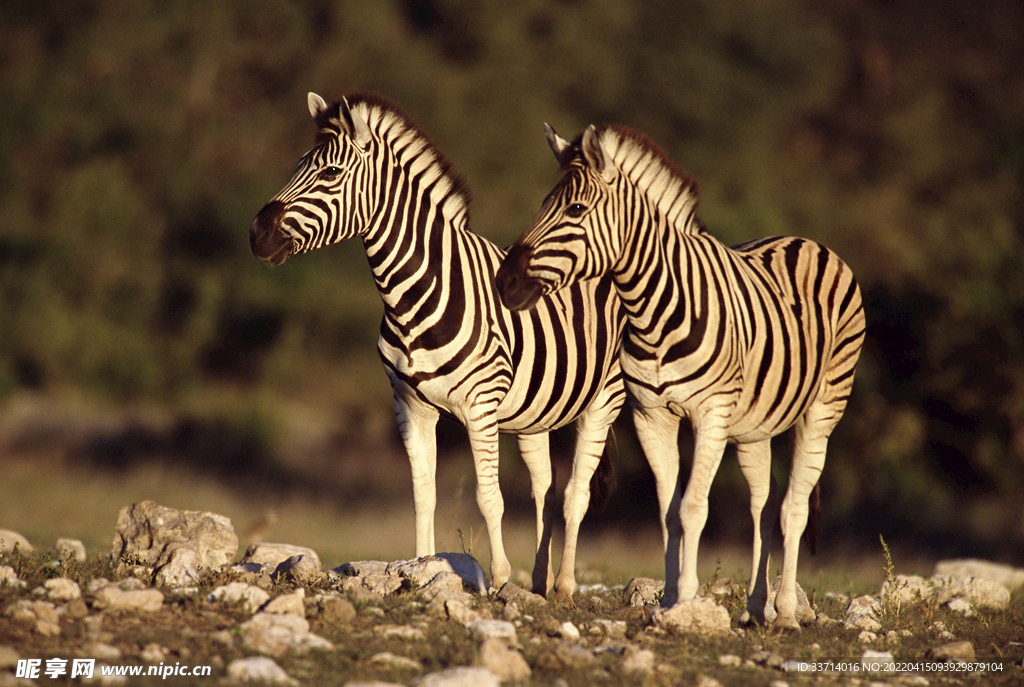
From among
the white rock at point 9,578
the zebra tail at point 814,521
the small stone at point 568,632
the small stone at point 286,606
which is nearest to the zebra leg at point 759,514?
the zebra tail at point 814,521

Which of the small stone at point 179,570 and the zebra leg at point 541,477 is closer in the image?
the small stone at point 179,570

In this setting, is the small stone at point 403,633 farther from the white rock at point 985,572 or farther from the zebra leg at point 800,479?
the white rock at point 985,572

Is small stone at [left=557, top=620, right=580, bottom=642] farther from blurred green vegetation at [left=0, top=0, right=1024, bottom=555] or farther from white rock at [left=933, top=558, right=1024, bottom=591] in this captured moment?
blurred green vegetation at [left=0, top=0, right=1024, bottom=555]

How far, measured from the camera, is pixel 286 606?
552cm

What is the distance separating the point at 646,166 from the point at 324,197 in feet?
6.78

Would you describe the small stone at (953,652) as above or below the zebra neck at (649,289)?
below

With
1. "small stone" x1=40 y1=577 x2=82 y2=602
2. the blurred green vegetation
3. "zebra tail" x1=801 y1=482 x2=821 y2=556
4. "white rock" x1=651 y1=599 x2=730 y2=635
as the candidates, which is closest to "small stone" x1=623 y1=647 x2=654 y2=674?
"white rock" x1=651 y1=599 x2=730 y2=635

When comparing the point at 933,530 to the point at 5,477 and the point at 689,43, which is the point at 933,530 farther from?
the point at 689,43

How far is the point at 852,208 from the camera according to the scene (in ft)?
106

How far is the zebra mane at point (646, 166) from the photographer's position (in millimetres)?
6438

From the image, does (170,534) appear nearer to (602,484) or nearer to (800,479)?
(602,484)

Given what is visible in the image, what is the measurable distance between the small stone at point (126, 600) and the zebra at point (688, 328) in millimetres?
2599

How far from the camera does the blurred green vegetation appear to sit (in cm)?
1706

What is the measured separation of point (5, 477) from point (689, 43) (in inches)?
1100
